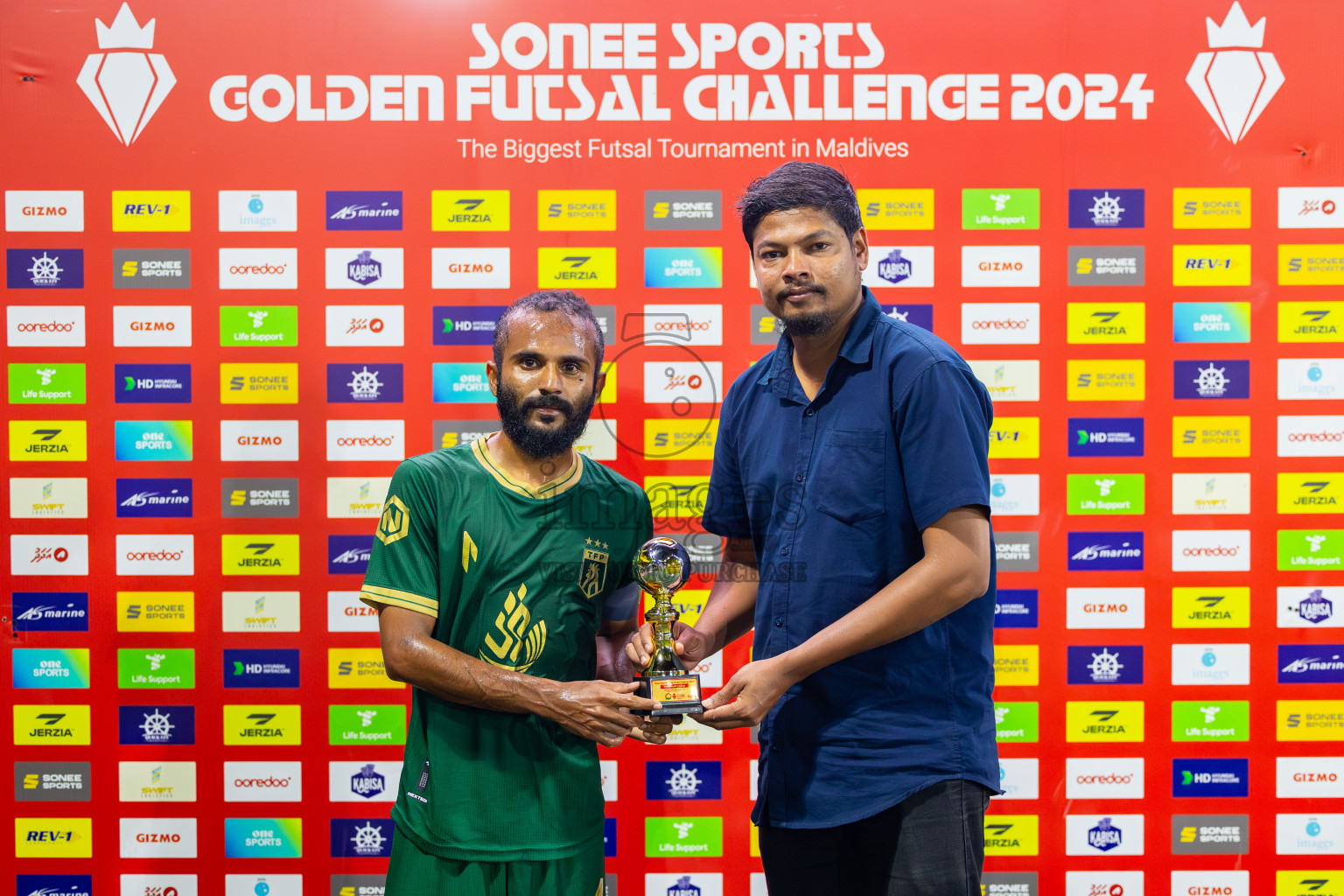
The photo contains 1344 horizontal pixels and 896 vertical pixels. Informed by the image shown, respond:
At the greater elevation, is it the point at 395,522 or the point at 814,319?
the point at 814,319

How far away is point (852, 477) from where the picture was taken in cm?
181

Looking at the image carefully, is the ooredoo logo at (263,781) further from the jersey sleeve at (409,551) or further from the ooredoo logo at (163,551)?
the jersey sleeve at (409,551)

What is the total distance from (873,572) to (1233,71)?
8.16 feet

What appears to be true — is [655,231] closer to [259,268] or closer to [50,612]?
[259,268]

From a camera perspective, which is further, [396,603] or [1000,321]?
[1000,321]

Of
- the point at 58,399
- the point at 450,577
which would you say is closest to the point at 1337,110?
the point at 450,577

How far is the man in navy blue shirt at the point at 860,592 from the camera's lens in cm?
173

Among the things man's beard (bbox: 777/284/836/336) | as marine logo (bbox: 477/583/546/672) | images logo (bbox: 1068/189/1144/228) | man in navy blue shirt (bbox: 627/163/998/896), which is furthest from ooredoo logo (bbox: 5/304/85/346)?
images logo (bbox: 1068/189/1144/228)

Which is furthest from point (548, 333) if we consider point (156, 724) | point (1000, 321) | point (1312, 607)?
point (1312, 607)

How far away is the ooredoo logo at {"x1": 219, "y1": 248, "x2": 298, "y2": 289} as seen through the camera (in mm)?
2883

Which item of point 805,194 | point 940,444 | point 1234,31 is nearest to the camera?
point 940,444

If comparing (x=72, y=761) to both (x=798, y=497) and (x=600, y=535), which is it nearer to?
(x=600, y=535)

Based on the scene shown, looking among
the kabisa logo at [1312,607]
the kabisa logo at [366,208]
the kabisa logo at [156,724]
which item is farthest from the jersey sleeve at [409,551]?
the kabisa logo at [1312,607]

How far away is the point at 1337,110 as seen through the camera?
2863 millimetres
